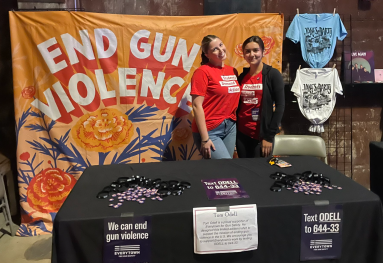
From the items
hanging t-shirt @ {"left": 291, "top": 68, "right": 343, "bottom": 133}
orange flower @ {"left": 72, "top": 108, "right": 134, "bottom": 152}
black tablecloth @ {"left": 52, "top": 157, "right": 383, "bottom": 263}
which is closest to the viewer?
black tablecloth @ {"left": 52, "top": 157, "right": 383, "bottom": 263}

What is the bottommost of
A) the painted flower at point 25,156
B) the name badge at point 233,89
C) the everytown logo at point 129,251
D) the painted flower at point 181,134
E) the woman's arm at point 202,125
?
the everytown logo at point 129,251

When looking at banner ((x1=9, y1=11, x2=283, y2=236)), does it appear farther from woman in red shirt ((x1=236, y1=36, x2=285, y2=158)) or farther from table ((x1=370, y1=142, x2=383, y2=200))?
table ((x1=370, y1=142, x2=383, y2=200))

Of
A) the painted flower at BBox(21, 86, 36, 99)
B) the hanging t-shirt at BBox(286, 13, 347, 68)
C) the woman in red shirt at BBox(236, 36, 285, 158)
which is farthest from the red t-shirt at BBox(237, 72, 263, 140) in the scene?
the painted flower at BBox(21, 86, 36, 99)

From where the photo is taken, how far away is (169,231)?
1.05 meters

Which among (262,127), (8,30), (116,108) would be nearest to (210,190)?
(262,127)

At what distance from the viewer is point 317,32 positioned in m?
2.72

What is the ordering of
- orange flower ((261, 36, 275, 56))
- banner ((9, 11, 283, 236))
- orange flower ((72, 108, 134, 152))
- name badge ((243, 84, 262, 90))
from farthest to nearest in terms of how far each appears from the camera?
orange flower ((261, 36, 275, 56))
orange flower ((72, 108, 134, 152))
banner ((9, 11, 283, 236))
name badge ((243, 84, 262, 90))

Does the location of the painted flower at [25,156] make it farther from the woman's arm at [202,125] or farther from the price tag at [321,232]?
the price tag at [321,232]

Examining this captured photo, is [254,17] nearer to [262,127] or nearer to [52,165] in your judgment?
[262,127]

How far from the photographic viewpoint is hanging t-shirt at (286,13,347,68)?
272 centimetres

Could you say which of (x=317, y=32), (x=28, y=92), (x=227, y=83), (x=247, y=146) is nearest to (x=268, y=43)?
(x=317, y=32)

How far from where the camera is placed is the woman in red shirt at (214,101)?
72.5 inches

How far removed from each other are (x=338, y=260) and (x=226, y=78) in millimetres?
1195

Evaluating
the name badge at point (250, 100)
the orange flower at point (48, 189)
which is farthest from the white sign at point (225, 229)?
the orange flower at point (48, 189)
